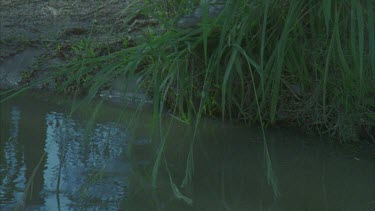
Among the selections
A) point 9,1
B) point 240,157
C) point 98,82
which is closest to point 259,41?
point 240,157

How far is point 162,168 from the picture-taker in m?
2.81

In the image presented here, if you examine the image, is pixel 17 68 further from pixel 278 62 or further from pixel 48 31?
pixel 278 62

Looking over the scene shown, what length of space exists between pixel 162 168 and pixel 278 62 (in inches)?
24.3

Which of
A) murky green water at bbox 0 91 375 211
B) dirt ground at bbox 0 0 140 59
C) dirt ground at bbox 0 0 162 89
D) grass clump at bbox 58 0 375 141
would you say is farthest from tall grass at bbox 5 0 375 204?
dirt ground at bbox 0 0 140 59

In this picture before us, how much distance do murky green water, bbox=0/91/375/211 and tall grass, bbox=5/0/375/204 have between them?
0.42 feet

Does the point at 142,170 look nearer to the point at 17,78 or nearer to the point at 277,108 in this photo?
the point at 277,108

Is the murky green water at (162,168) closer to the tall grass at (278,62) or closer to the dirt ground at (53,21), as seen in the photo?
the tall grass at (278,62)

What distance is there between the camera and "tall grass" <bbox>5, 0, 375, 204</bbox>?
9.66 ft

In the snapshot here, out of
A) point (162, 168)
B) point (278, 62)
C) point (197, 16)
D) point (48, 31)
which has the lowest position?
point (162, 168)

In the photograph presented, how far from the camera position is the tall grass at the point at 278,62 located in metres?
2.94

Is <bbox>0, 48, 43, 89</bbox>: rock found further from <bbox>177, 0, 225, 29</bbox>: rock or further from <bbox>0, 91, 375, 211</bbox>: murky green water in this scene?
<bbox>177, 0, 225, 29</bbox>: rock

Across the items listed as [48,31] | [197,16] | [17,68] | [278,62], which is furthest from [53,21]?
[278,62]

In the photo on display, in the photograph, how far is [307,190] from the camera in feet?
8.68

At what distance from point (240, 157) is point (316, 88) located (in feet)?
1.63
